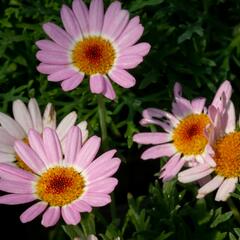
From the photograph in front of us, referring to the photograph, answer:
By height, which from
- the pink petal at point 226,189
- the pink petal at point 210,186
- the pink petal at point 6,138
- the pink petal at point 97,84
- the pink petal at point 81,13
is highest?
the pink petal at point 81,13

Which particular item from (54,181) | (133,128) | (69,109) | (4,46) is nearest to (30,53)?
(4,46)

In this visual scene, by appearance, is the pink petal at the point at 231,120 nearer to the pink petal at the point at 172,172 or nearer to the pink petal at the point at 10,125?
the pink petal at the point at 172,172

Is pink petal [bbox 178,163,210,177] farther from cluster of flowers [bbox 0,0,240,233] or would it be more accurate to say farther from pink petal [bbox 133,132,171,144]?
pink petal [bbox 133,132,171,144]

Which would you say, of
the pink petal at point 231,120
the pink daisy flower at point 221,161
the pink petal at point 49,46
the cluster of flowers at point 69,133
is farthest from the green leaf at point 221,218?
the pink petal at point 49,46

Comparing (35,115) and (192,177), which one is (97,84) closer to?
(35,115)

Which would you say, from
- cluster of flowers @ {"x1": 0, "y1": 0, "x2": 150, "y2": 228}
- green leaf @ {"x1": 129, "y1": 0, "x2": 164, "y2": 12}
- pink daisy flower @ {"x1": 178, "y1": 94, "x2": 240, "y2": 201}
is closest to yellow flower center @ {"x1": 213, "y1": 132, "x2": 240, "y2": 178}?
pink daisy flower @ {"x1": 178, "y1": 94, "x2": 240, "y2": 201}
